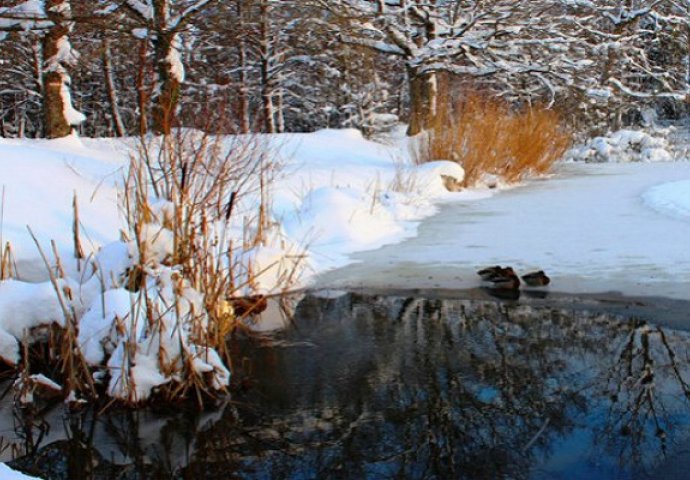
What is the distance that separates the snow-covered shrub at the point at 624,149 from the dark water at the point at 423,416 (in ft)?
54.7

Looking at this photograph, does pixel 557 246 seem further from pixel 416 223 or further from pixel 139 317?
pixel 139 317

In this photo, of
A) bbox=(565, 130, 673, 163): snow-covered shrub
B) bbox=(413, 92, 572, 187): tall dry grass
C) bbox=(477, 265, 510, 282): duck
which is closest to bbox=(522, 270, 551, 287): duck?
bbox=(477, 265, 510, 282): duck

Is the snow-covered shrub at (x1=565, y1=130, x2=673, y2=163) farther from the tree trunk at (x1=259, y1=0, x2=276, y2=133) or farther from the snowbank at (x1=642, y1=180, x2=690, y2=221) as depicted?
the snowbank at (x1=642, y1=180, x2=690, y2=221)

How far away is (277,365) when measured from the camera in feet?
14.3

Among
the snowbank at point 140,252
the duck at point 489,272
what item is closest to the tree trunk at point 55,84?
the snowbank at point 140,252

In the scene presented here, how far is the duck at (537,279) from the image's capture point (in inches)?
225

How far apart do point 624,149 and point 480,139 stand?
9749 mm

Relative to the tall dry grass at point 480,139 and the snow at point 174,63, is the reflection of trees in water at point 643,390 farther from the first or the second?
the snow at point 174,63

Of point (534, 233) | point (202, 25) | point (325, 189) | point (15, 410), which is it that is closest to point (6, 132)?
point (202, 25)

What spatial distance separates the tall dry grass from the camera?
12.5 metres

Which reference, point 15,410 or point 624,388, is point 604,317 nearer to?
point 624,388

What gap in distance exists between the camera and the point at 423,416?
357cm

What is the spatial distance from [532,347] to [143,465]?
2434 millimetres

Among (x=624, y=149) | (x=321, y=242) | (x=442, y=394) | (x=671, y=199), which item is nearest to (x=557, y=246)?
(x=321, y=242)
